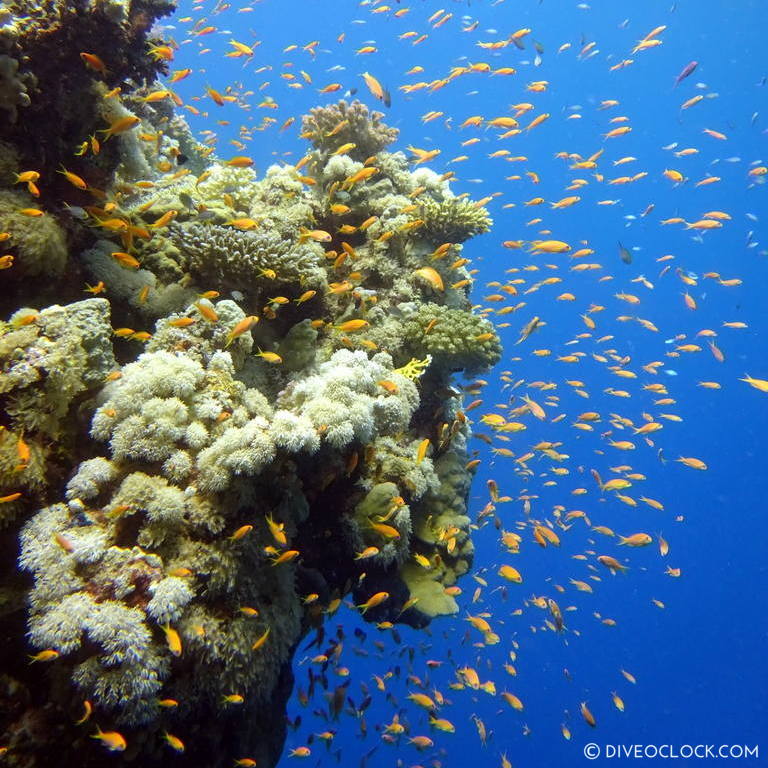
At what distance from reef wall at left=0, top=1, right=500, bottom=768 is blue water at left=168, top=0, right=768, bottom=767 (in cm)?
2891

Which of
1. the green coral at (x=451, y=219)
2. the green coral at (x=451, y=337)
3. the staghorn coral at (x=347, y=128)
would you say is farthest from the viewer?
the staghorn coral at (x=347, y=128)

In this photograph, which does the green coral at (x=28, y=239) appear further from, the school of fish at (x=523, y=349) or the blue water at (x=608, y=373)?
the blue water at (x=608, y=373)

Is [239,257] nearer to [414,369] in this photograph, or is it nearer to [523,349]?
[414,369]

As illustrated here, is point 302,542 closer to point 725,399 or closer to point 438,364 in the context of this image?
point 438,364

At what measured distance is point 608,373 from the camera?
79625 millimetres

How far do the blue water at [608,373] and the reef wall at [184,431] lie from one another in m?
28.9

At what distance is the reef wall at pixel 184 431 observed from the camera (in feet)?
10.5

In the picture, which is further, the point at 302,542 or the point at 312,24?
the point at 312,24

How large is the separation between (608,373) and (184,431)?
85.4 m

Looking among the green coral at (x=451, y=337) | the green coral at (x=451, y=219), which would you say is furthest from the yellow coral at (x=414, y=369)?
the green coral at (x=451, y=219)

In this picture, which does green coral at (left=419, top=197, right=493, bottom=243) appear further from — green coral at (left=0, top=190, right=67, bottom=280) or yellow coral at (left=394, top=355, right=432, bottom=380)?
green coral at (left=0, top=190, right=67, bottom=280)

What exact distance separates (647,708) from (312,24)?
132702mm

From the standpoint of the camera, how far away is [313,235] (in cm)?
570

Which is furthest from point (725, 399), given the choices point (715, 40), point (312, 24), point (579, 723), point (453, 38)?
point (312, 24)
